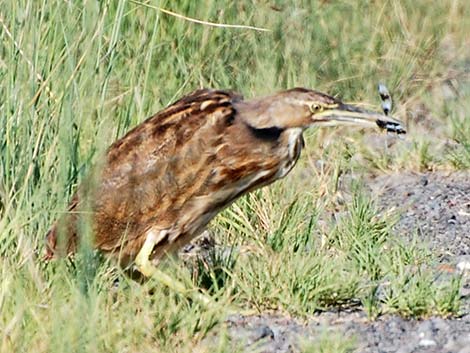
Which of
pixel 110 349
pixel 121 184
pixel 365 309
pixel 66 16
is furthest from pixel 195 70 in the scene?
pixel 110 349

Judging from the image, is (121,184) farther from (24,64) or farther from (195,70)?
(195,70)

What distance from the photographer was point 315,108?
6844mm

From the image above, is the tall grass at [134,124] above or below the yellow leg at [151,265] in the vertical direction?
above

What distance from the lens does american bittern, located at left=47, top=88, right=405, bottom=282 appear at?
6902 mm

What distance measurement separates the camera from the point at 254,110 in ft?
22.9

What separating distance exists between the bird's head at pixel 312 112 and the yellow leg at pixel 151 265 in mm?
717

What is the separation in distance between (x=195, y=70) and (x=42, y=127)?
2.57 m

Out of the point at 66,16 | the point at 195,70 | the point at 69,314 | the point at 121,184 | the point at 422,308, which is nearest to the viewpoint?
the point at 69,314

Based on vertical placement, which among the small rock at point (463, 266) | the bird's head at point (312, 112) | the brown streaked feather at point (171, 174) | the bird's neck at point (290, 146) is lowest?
the small rock at point (463, 266)

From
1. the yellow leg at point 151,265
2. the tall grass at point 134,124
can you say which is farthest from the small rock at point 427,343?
the yellow leg at point 151,265

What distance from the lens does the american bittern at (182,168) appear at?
6902mm

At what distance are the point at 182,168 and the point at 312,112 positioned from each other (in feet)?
2.04

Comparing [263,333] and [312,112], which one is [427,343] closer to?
[263,333]

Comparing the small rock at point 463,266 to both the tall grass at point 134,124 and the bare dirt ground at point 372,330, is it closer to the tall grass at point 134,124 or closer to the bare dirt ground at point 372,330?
the bare dirt ground at point 372,330
